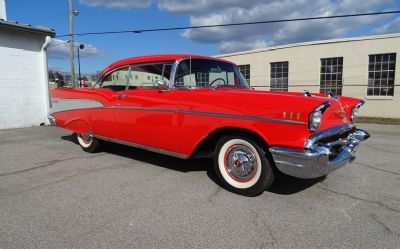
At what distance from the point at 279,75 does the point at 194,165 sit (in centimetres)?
1665

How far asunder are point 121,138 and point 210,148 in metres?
1.62

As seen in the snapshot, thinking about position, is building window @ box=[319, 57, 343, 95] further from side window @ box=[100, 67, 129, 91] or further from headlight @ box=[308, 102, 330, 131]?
headlight @ box=[308, 102, 330, 131]

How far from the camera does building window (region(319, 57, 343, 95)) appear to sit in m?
18.2

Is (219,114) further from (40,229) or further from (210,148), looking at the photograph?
(40,229)

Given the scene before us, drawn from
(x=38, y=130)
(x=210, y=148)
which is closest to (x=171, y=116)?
(x=210, y=148)

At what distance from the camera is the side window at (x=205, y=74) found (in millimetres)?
4680

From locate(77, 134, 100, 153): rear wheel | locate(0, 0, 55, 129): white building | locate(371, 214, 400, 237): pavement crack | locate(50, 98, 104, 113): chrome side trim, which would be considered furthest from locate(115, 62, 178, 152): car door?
locate(0, 0, 55, 129): white building

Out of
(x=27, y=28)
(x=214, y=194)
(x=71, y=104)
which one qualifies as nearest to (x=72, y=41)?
(x=27, y=28)

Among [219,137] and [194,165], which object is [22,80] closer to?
[194,165]

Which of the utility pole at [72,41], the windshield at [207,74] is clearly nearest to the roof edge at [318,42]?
the utility pole at [72,41]

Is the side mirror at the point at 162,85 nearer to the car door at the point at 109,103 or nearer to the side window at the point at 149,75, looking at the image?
the side window at the point at 149,75

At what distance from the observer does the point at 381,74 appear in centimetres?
1702

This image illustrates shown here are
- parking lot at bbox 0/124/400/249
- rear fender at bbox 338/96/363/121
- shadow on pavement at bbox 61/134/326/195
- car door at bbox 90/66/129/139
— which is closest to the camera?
parking lot at bbox 0/124/400/249

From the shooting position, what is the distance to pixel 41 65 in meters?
10.4
